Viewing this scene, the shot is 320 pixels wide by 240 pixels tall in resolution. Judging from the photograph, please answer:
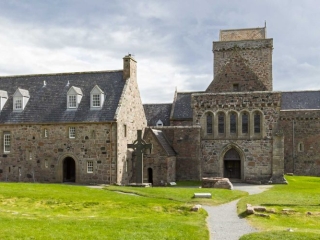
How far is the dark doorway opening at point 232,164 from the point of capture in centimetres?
4662

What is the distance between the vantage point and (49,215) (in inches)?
920

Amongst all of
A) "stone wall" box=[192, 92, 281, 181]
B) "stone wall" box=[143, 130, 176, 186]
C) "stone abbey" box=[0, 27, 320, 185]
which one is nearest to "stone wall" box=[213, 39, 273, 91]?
"stone abbey" box=[0, 27, 320, 185]

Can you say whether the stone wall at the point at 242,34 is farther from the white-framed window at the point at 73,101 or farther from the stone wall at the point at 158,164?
the white-framed window at the point at 73,101

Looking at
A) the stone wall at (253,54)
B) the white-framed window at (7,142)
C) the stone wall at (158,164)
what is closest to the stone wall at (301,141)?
the stone wall at (253,54)

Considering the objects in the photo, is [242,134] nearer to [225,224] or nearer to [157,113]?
[157,113]

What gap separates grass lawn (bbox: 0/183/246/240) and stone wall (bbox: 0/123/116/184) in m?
7.76

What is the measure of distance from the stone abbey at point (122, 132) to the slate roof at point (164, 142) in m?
0.10

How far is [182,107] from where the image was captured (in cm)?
5825

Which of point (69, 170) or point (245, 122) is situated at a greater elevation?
point (245, 122)

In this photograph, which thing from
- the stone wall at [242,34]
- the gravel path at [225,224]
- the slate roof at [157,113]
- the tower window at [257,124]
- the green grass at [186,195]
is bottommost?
the gravel path at [225,224]

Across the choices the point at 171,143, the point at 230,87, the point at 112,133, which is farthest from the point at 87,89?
the point at 230,87

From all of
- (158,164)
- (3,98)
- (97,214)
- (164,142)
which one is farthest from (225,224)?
(3,98)

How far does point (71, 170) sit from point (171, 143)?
1031cm

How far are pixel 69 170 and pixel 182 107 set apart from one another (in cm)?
1897
